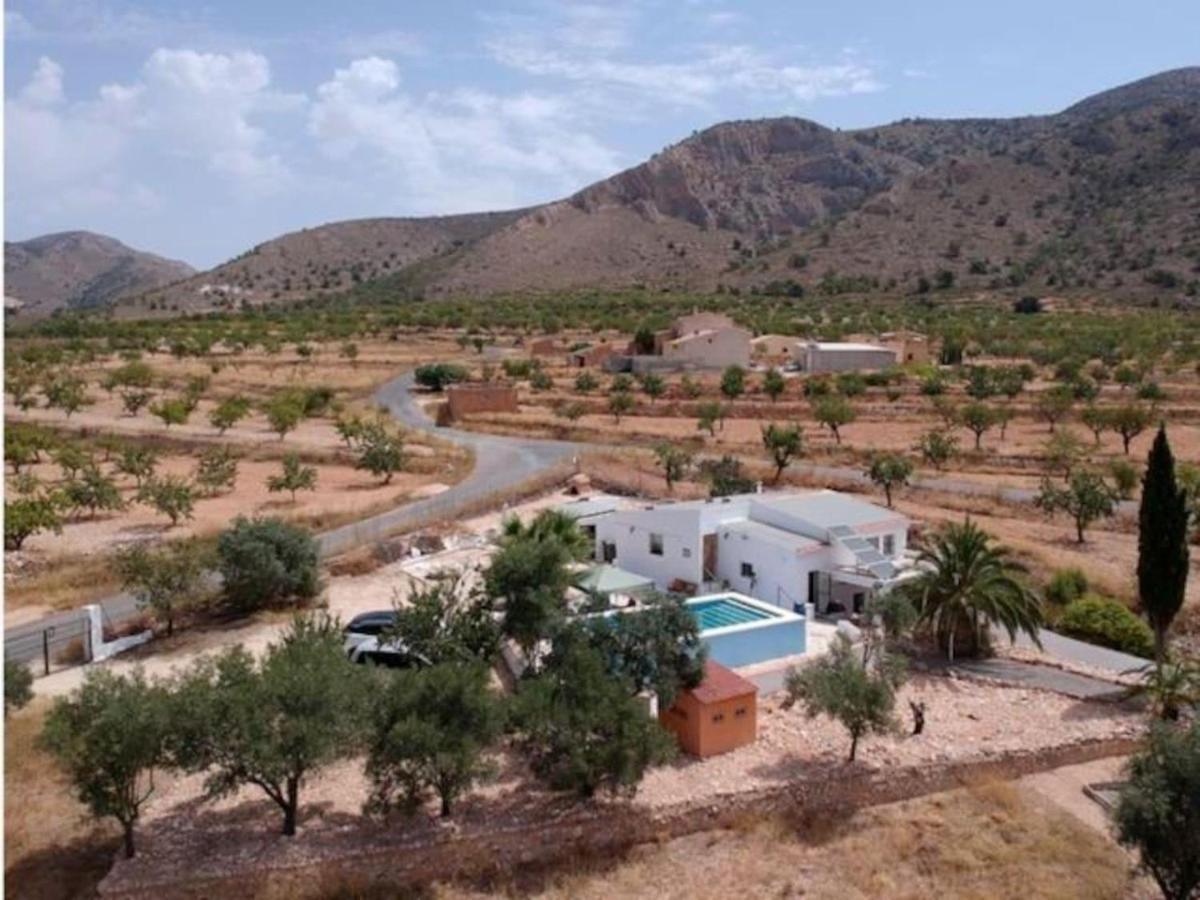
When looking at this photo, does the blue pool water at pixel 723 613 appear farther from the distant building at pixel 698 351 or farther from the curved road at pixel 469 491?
the distant building at pixel 698 351

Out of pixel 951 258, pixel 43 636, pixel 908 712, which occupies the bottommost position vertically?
pixel 908 712

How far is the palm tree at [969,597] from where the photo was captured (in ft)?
74.7

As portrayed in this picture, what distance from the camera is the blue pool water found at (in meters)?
22.6

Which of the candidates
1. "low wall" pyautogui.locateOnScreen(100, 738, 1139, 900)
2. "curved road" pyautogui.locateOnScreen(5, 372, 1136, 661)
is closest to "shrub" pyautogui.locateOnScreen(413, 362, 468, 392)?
"curved road" pyautogui.locateOnScreen(5, 372, 1136, 661)

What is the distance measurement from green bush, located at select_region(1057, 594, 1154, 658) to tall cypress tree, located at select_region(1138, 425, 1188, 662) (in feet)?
10.4

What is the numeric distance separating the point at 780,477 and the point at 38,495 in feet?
84.0

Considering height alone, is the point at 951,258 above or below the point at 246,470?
above

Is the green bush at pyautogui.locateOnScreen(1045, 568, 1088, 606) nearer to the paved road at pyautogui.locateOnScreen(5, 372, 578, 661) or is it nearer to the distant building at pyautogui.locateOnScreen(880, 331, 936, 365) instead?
the paved road at pyautogui.locateOnScreen(5, 372, 578, 661)

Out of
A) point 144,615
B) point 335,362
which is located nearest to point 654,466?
point 144,615

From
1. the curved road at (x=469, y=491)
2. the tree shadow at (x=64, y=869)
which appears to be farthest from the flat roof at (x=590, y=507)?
the tree shadow at (x=64, y=869)

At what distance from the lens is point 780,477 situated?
3947 cm

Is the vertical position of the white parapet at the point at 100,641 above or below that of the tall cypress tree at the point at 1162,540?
below

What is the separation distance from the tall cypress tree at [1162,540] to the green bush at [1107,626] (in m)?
3.18

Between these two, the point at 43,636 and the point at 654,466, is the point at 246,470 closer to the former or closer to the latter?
the point at 654,466
